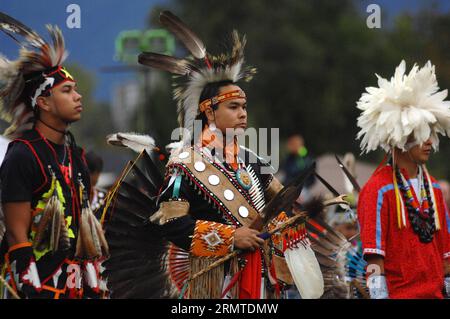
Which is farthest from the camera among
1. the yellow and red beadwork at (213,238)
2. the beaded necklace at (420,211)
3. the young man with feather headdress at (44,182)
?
the beaded necklace at (420,211)

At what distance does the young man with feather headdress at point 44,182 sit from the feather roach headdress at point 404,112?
1583 millimetres

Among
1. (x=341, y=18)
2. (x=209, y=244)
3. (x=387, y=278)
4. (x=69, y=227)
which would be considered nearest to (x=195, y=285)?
(x=209, y=244)

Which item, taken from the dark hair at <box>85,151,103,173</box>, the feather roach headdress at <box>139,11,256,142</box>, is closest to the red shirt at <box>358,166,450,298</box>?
the feather roach headdress at <box>139,11,256,142</box>

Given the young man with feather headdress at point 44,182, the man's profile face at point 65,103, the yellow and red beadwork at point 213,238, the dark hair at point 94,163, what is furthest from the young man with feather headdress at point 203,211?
the dark hair at point 94,163

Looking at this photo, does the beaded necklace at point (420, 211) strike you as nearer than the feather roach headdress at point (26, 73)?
No

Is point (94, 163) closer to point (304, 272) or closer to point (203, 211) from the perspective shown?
point (203, 211)

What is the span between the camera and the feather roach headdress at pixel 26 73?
4617 mm

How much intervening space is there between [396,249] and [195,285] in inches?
42.3

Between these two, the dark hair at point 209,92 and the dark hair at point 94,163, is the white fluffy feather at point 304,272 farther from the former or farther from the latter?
the dark hair at point 94,163

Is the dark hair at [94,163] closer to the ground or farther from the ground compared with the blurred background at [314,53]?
closer to the ground

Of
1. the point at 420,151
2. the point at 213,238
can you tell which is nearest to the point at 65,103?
the point at 213,238

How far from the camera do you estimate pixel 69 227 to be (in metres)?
4.48

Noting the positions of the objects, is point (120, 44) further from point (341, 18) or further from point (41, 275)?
point (341, 18)
